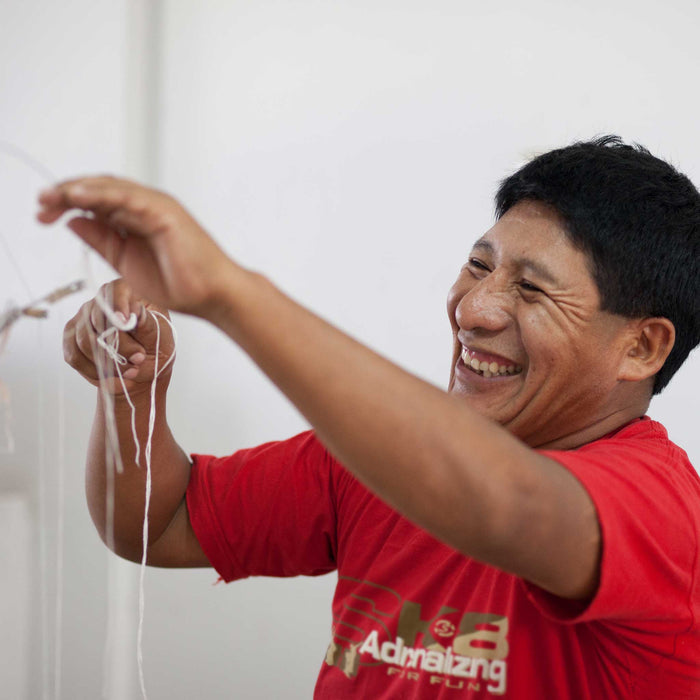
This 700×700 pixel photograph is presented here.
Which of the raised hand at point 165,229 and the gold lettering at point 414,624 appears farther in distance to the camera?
the gold lettering at point 414,624

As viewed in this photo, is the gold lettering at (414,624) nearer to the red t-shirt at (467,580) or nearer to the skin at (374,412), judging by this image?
the red t-shirt at (467,580)

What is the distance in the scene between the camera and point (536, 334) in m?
0.93

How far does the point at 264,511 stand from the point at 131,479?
6.4 inches

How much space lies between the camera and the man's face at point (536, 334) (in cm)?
92

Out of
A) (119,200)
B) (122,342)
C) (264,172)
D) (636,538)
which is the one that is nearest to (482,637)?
(636,538)

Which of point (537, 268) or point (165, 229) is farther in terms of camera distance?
point (537, 268)

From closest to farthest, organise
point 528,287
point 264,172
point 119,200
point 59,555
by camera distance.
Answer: point 119,200 < point 59,555 < point 528,287 < point 264,172

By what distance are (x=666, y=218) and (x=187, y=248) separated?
57 centimetres

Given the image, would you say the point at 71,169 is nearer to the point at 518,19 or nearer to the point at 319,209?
the point at 319,209

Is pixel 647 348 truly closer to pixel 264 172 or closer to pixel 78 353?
pixel 78 353

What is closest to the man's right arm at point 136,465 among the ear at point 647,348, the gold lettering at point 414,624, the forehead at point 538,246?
the gold lettering at point 414,624

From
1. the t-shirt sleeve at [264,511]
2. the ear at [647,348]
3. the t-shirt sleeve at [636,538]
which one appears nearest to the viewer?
the t-shirt sleeve at [636,538]

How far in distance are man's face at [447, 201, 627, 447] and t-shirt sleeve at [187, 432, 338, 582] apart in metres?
0.22

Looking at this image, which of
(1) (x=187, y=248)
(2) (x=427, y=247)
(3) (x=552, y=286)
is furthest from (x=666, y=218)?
(2) (x=427, y=247)
